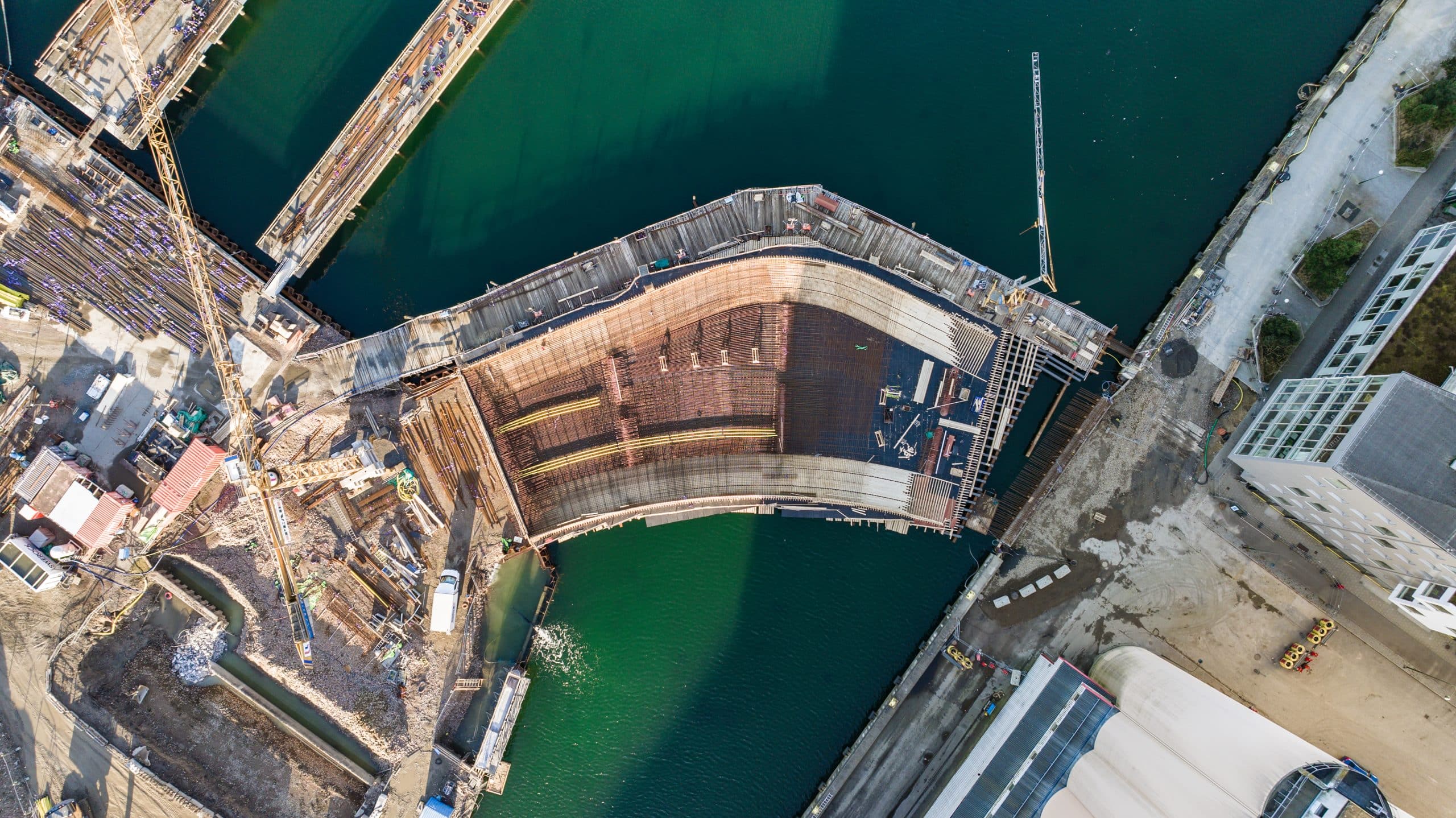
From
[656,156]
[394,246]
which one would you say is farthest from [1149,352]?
[394,246]

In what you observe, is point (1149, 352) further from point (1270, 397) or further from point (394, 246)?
point (394, 246)

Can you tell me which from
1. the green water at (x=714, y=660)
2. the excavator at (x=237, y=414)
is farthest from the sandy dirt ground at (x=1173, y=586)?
the excavator at (x=237, y=414)

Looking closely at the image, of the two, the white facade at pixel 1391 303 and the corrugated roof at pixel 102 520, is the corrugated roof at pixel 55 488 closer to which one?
the corrugated roof at pixel 102 520

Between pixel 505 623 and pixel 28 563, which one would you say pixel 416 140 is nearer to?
pixel 505 623

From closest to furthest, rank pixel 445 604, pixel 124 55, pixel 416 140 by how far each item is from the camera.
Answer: pixel 445 604, pixel 124 55, pixel 416 140

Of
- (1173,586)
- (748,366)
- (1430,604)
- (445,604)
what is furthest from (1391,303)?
(445,604)

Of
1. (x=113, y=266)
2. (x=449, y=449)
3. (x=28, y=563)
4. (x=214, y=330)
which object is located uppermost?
(x=449, y=449)

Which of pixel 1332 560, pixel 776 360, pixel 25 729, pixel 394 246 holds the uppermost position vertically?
pixel 1332 560
